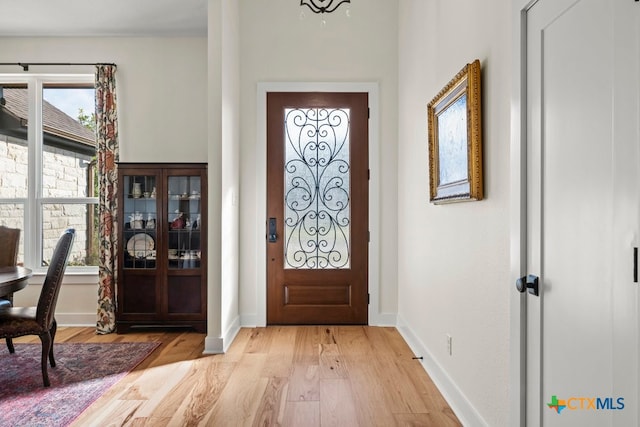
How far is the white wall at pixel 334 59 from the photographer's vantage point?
4270 mm

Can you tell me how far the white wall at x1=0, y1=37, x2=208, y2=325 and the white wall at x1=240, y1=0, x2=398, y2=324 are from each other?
559 millimetres

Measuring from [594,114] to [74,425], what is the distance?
2.76 meters

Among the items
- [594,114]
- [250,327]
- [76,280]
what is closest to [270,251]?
[250,327]

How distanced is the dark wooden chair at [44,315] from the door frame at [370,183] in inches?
69.7

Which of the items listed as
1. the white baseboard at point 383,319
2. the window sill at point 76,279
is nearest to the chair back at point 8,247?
the window sill at point 76,279

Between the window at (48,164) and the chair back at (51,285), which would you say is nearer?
the chair back at (51,285)

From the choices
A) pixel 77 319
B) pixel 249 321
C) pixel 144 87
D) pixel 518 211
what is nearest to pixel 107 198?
pixel 144 87

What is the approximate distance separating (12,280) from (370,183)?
300 cm

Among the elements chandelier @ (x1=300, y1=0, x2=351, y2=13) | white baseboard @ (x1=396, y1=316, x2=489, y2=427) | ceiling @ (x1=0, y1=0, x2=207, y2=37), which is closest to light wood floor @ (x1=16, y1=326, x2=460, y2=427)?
white baseboard @ (x1=396, y1=316, x2=489, y2=427)

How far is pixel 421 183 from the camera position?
335 centimetres

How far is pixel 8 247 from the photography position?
3367mm

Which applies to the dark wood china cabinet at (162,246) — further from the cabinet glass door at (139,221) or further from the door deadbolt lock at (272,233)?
the door deadbolt lock at (272,233)

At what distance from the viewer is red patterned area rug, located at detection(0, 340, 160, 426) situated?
2.41 m
